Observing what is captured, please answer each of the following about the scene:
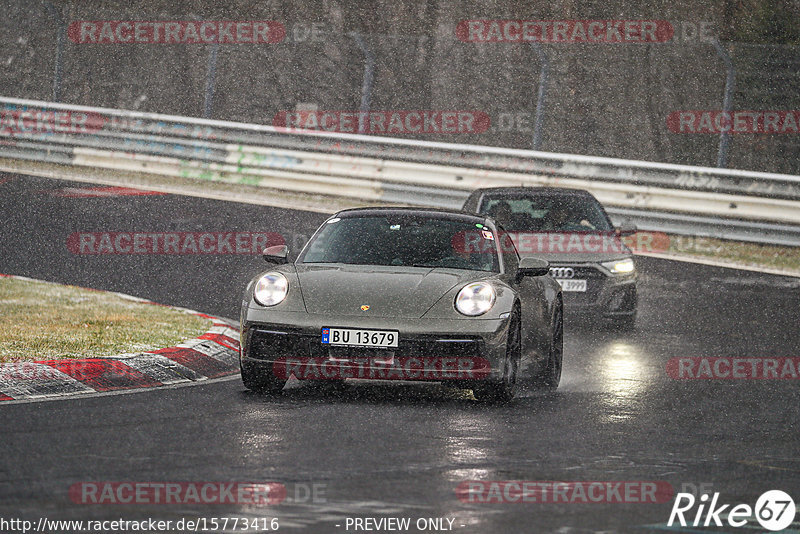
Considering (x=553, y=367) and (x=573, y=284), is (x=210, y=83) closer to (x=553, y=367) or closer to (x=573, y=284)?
(x=573, y=284)

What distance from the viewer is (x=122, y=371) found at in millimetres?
10094

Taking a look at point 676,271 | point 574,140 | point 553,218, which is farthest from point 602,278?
point 574,140

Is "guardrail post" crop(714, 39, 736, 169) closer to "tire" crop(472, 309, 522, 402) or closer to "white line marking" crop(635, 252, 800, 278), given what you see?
"white line marking" crop(635, 252, 800, 278)

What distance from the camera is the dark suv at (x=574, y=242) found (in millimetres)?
14453

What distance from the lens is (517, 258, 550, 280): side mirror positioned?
412 inches

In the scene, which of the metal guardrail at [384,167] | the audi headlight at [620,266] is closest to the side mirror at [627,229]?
the audi headlight at [620,266]

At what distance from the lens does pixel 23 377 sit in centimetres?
948

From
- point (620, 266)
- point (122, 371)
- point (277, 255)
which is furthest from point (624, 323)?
point (122, 371)

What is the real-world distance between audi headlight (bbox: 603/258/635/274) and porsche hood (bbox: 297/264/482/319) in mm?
4688

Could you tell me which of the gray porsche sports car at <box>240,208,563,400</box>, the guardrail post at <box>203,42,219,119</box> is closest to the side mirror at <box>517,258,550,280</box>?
the gray porsche sports car at <box>240,208,563,400</box>
